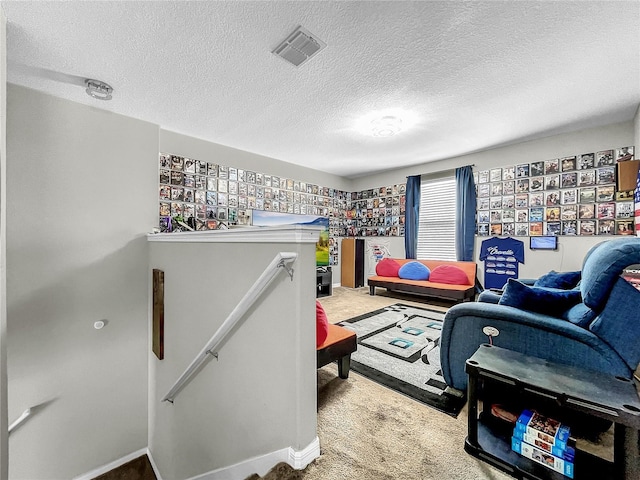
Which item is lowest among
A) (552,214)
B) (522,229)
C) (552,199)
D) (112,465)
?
(112,465)

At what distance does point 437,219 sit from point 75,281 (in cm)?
534

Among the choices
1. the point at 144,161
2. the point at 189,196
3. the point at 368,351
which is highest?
the point at 144,161

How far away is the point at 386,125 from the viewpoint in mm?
3092

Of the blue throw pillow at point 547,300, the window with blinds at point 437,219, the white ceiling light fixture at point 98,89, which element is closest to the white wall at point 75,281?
the white ceiling light fixture at point 98,89

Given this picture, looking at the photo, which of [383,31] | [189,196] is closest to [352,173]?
[189,196]

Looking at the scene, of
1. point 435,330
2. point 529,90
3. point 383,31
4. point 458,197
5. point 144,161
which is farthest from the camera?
point 458,197

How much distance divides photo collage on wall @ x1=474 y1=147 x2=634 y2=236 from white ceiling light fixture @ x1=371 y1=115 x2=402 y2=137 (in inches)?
85.1

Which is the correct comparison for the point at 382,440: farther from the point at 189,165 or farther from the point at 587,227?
the point at 587,227

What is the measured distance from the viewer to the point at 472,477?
44.9 inches

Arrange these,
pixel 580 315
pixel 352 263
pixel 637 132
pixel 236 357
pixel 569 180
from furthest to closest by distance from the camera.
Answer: pixel 352 263 < pixel 569 180 < pixel 637 132 < pixel 236 357 < pixel 580 315

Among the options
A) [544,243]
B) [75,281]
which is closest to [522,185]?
[544,243]

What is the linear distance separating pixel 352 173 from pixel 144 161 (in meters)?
4.10

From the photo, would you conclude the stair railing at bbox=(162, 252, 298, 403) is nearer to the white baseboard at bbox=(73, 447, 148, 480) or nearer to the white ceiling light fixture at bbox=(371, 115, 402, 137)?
the white baseboard at bbox=(73, 447, 148, 480)

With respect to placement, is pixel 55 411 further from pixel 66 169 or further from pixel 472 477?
pixel 472 477
